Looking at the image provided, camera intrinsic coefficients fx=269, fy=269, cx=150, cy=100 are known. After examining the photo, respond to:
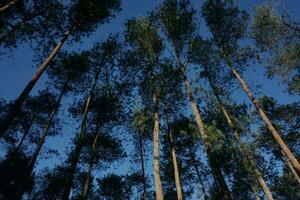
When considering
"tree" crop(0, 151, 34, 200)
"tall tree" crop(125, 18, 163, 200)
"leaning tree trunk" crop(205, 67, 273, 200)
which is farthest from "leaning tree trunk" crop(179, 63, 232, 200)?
"tree" crop(0, 151, 34, 200)

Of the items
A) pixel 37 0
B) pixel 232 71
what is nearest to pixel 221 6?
pixel 232 71

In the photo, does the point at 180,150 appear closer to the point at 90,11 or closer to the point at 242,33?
the point at 242,33

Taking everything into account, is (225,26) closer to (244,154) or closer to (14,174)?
(244,154)

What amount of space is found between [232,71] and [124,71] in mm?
9186

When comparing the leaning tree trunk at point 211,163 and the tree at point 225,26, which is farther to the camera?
the tree at point 225,26

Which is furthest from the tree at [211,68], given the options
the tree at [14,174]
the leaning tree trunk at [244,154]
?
the tree at [14,174]

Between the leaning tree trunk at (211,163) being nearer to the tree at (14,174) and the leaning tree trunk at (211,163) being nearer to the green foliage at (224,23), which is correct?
the green foliage at (224,23)

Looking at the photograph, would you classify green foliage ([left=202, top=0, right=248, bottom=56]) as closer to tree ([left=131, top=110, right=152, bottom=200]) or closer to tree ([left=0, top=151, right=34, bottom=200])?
tree ([left=131, top=110, right=152, bottom=200])

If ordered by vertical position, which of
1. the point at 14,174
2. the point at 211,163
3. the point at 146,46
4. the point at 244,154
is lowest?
the point at 211,163

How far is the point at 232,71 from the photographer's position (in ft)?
Result: 68.0

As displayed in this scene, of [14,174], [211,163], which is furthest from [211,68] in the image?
[14,174]

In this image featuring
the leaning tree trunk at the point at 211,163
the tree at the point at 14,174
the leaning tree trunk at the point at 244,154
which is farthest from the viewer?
the tree at the point at 14,174

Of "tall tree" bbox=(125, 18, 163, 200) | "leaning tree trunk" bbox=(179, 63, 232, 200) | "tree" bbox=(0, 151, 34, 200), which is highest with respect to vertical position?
"tall tree" bbox=(125, 18, 163, 200)

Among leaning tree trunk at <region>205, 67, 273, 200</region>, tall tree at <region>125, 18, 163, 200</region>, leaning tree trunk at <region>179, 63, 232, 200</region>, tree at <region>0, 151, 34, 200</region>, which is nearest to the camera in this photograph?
leaning tree trunk at <region>179, 63, 232, 200</region>
